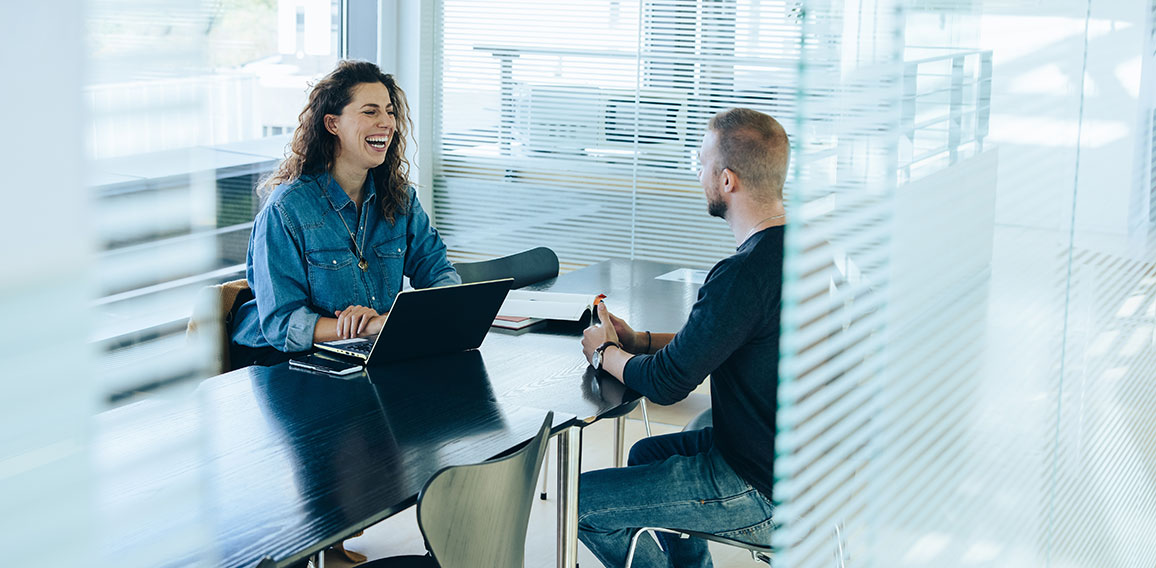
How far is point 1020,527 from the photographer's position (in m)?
1.26

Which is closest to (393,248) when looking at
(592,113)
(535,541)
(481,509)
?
(535,541)

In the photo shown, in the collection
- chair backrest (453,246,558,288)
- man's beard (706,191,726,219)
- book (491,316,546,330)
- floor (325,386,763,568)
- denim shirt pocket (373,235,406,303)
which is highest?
man's beard (706,191,726,219)

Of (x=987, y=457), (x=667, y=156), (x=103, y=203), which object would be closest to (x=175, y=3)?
(x=103, y=203)

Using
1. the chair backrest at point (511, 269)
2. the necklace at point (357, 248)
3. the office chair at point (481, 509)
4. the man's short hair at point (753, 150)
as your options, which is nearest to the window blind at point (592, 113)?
the chair backrest at point (511, 269)

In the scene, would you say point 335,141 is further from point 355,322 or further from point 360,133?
point 355,322

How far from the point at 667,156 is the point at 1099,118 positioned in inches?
134

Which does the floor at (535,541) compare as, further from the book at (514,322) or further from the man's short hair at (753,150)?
the man's short hair at (753,150)

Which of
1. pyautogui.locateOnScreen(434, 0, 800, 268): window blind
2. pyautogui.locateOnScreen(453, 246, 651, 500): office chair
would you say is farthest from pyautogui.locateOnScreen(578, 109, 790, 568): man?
pyautogui.locateOnScreen(434, 0, 800, 268): window blind

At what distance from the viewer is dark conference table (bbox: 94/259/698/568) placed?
150 cm

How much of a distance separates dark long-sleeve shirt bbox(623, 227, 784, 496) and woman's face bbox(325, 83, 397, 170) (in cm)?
103

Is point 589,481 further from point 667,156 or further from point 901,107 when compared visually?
point 667,156

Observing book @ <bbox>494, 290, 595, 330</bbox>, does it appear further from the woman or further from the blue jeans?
the blue jeans

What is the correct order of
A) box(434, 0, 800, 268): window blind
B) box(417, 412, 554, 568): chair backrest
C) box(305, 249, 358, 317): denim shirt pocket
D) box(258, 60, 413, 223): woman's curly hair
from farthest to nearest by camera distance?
box(434, 0, 800, 268): window blind → box(258, 60, 413, 223): woman's curly hair → box(305, 249, 358, 317): denim shirt pocket → box(417, 412, 554, 568): chair backrest

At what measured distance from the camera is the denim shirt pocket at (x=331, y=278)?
2703mm
